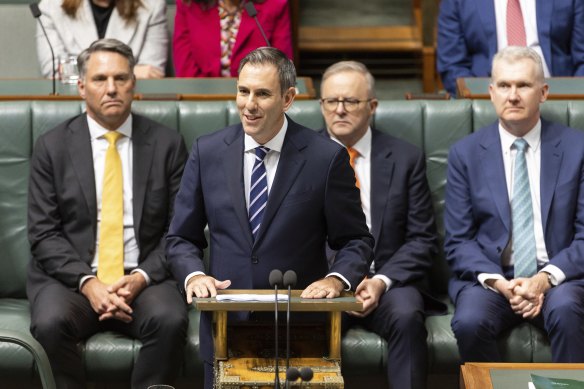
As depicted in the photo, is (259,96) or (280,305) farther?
(259,96)

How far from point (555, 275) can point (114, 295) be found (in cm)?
127

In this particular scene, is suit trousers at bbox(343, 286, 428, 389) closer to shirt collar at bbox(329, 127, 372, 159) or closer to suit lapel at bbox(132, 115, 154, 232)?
shirt collar at bbox(329, 127, 372, 159)

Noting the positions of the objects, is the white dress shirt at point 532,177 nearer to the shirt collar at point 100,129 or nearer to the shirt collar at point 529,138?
the shirt collar at point 529,138

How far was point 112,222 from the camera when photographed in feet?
11.2

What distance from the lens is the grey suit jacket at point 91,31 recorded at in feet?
14.8

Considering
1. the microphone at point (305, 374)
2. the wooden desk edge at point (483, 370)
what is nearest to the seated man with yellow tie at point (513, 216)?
the wooden desk edge at point (483, 370)

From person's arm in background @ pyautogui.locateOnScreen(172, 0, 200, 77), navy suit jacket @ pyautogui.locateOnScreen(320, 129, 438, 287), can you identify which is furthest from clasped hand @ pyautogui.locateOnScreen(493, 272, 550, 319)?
person's arm in background @ pyautogui.locateOnScreen(172, 0, 200, 77)

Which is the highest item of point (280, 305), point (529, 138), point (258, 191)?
point (529, 138)

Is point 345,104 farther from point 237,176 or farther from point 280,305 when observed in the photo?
point 280,305

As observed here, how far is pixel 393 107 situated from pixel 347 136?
245 mm

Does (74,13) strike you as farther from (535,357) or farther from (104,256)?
(535,357)

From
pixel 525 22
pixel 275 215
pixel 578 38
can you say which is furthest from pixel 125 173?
pixel 578 38

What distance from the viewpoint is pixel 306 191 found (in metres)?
2.81

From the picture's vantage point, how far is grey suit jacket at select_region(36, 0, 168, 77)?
450cm
